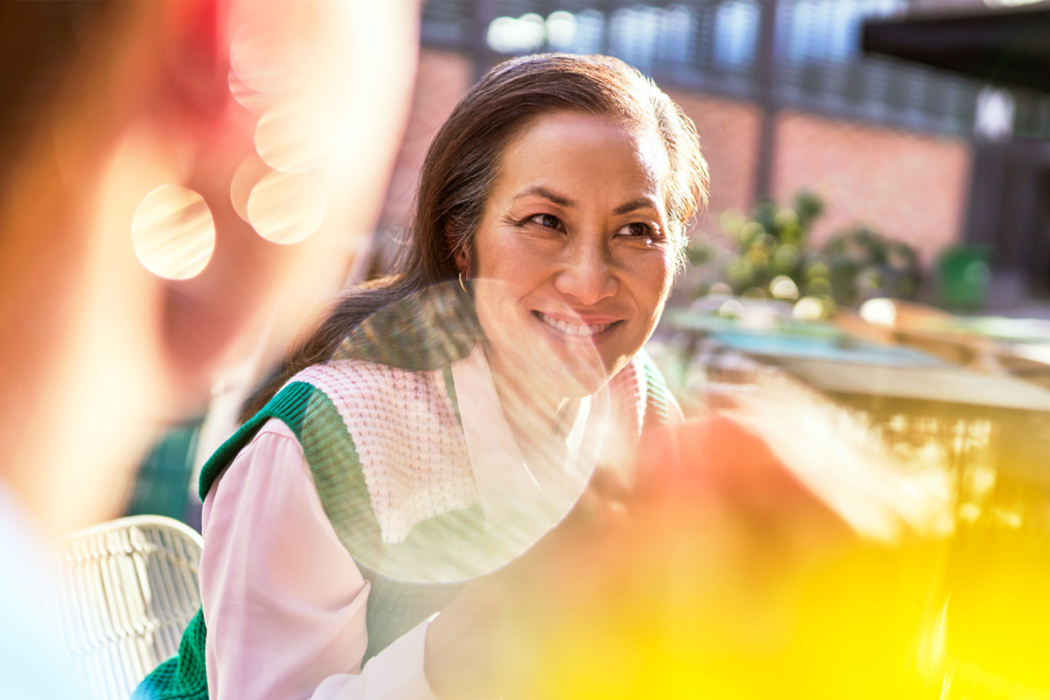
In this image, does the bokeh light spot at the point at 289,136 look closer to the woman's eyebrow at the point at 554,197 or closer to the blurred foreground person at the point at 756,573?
the woman's eyebrow at the point at 554,197

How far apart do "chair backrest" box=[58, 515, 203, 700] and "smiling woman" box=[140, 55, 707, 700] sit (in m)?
0.20

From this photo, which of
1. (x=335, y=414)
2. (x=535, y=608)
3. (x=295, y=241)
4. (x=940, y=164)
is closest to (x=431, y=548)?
(x=335, y=414)

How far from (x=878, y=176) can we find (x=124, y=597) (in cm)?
1292

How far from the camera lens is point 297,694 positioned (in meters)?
0.91

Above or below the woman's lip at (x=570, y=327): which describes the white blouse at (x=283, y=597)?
below

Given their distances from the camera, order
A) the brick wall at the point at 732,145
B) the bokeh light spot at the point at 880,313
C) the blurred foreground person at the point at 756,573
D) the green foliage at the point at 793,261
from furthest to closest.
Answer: the brick wall at the point at 732,145 < the green foliage at the point at 793,261 < the bokeh light spot at the point at 880,313 < the blurred foreground person at the point at 756,573

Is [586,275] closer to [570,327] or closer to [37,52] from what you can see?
[570,327]

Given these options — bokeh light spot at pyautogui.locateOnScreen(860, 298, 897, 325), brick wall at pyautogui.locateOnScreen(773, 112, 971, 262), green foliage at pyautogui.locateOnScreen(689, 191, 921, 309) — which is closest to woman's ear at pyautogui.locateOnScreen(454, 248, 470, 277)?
bokeh light spot at pyautogui.locateOnScreen(860, 298, 897, 325)

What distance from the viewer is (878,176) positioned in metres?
12.2

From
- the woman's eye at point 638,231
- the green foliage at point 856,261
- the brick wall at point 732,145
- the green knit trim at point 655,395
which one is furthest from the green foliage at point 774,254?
the brick wall at point 732,145

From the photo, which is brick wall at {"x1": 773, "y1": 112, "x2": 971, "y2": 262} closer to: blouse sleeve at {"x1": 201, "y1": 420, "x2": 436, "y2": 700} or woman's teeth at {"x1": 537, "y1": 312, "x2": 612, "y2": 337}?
woman's teeth at {"x1": 537, "y1": 312, "x2": 612, "y2": 337}

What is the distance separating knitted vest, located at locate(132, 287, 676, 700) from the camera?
972mm

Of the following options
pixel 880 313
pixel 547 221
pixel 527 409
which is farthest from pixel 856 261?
pixel 547 221

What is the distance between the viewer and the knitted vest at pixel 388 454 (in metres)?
0.97
